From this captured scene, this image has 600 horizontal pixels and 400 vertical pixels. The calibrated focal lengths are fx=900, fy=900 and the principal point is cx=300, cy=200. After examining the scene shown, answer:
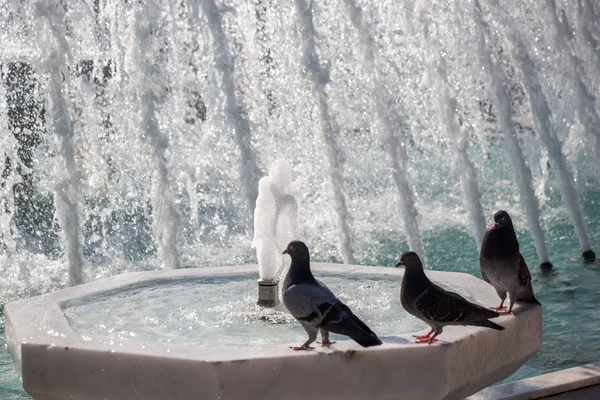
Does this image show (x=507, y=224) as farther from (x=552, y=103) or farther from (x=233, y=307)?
(x=552, y=103)

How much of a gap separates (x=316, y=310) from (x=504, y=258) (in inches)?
40.5

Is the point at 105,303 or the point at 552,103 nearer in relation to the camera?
the point at 105,303

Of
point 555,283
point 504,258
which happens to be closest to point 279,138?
point 555,283

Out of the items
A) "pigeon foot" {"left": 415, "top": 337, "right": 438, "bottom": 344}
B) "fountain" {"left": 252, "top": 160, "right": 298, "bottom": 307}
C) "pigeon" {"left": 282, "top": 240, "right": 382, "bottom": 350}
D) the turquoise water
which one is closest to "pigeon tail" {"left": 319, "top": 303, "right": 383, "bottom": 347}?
"pigeon" {"left": 282, "top": 240, "right": 382, "bottom": 350}

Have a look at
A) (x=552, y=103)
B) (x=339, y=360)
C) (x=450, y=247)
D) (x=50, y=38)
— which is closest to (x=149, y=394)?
(x=339, y=360)

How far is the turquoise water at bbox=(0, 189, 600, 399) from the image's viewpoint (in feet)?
18.9

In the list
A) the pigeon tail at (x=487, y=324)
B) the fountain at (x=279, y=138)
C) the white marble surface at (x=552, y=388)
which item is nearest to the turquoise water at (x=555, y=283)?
the fountain at (x=279, y=138)

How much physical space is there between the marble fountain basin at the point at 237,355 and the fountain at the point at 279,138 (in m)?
0.09

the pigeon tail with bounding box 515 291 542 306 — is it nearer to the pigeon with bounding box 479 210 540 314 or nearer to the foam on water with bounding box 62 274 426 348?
the pigeon with bounding box 479 210 540 314

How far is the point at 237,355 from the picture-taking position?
3.58 metres

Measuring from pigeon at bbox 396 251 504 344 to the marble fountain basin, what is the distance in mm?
73

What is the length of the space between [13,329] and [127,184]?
11.9m

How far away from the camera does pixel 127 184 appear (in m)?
16.1

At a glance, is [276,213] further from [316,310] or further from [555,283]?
[555,283]
